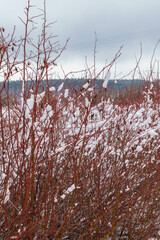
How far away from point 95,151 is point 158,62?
217 centimetres

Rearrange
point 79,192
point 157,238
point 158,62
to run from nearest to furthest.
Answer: point 79,192
point 157,238
point 158,62

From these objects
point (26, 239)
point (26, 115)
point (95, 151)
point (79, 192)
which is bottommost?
point (26, 239)

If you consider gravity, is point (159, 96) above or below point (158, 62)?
below

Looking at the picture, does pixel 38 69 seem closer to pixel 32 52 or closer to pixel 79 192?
pixel 32 52

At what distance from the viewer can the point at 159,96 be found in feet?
13.0

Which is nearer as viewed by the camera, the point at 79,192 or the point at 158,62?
the point at 79,192

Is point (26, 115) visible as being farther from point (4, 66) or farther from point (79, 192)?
point (79, 192)

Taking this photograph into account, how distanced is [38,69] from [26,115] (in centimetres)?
38

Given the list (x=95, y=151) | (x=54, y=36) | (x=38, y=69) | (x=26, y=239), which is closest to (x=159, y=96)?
(x=95, y=151)

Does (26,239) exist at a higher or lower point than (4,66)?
lower

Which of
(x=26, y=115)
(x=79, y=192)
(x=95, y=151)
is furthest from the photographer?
(x=95, y=151)

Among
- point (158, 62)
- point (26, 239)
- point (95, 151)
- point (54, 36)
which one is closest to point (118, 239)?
point (95, 151)

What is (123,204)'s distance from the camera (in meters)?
2.28

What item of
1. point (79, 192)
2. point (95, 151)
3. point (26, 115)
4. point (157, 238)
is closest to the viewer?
point (26, 115)
